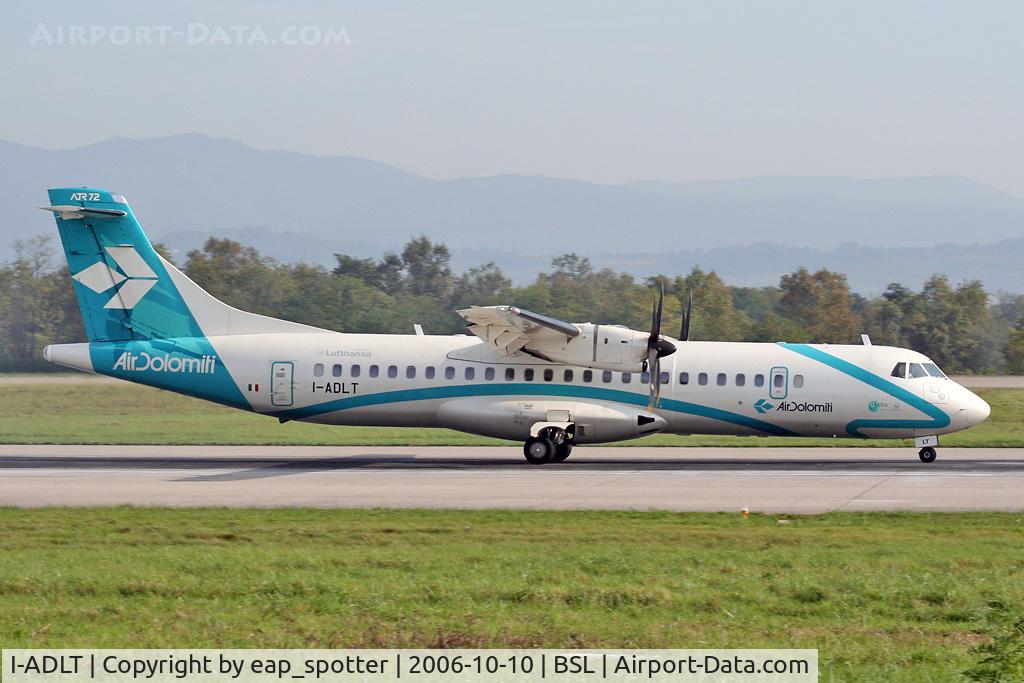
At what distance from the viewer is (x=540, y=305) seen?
64.2 metres

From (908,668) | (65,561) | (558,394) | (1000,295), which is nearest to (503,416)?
(558,394)

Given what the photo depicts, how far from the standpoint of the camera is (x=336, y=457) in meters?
30.5

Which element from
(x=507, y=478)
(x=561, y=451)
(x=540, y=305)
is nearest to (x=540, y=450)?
(x=561, y=451)

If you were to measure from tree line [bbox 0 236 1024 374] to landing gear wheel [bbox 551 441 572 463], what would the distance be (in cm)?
2931

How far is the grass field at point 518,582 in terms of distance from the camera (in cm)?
1084

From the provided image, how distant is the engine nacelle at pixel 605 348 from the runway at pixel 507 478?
2.42 m

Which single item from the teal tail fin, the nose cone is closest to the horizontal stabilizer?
the teal tail fin

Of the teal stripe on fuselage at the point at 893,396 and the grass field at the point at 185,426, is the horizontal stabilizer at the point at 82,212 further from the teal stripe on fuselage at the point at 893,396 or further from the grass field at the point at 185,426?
the teal stripe on fuselage at the point at 893,396

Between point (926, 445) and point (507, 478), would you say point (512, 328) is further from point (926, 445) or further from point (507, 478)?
point (926, 445)

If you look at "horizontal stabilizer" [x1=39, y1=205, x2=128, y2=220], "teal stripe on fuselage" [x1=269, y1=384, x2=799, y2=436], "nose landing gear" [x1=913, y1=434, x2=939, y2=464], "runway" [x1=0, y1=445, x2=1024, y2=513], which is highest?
"horizontal stabilizer" [x1=39, y1=205, x2=128, y2=220]

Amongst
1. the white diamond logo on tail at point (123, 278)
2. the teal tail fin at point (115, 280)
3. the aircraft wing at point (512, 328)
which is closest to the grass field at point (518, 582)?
the aircraft wing at point (512, 328)

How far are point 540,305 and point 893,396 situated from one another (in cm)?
3656

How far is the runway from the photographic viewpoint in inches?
841
